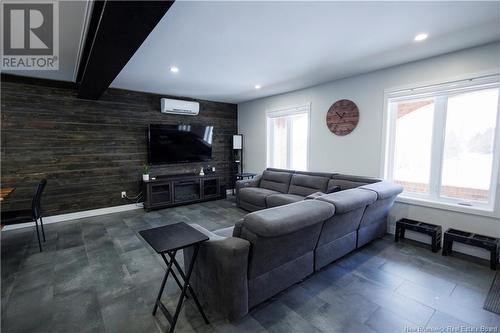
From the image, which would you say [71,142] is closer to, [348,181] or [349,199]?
[349,199]

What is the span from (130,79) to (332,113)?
3.75m

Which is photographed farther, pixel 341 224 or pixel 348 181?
pixel 348 181

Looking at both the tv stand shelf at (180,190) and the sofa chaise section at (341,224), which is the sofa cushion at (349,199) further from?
the tv stand shelf at (180,190)

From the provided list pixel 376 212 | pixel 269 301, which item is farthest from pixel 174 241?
pixel 376 212

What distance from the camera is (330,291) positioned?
2178mm

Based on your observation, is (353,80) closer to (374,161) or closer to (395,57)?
(395,57)

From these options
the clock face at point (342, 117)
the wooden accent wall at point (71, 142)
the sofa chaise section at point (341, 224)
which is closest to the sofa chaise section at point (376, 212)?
→ the sofa chaise section at point (341, 224)

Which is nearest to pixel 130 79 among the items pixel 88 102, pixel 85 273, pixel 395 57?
pixel 88 102

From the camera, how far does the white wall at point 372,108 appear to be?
2842 millimetres

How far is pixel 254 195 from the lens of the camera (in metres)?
4.54

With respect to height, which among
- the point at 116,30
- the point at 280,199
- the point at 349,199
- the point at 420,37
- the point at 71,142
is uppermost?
the point at 420,37

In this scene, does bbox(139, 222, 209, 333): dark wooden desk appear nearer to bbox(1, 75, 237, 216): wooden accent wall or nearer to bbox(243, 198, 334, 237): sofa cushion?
bbox(243, 198, 334, 237): sofa cushion

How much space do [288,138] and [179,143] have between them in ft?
8.51

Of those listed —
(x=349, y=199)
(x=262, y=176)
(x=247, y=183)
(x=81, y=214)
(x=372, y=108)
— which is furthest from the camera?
(x=262, y=176)
